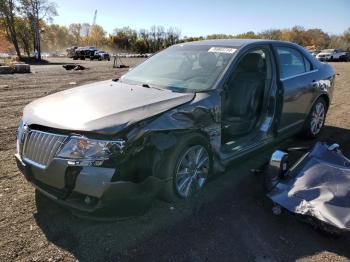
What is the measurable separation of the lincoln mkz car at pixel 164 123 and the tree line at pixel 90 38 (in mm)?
4854

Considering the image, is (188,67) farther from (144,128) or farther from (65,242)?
(65,242)

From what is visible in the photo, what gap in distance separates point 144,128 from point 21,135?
1.26 metres

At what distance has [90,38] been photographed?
111938 millimetres

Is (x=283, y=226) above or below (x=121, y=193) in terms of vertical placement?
below

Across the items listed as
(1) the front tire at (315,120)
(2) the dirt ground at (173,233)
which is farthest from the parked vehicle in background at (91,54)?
(2) the dirt ground at (173,233)

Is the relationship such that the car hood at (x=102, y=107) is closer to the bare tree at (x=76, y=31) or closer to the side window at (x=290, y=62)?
the side window at (x=290, y=62)

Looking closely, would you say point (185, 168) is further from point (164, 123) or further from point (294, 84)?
point (294, 84)

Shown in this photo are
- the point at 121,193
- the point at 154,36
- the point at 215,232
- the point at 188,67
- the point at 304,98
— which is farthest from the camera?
the point at 154,36

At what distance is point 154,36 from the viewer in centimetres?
8512

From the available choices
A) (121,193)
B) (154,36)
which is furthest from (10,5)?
(121,193)

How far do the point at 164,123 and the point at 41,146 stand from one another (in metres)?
1.09

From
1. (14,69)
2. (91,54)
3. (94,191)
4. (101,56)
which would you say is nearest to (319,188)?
(94,191)

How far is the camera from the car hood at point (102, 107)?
2.85 m

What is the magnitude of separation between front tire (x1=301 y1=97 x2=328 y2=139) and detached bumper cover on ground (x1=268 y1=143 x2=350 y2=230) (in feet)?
5.94
